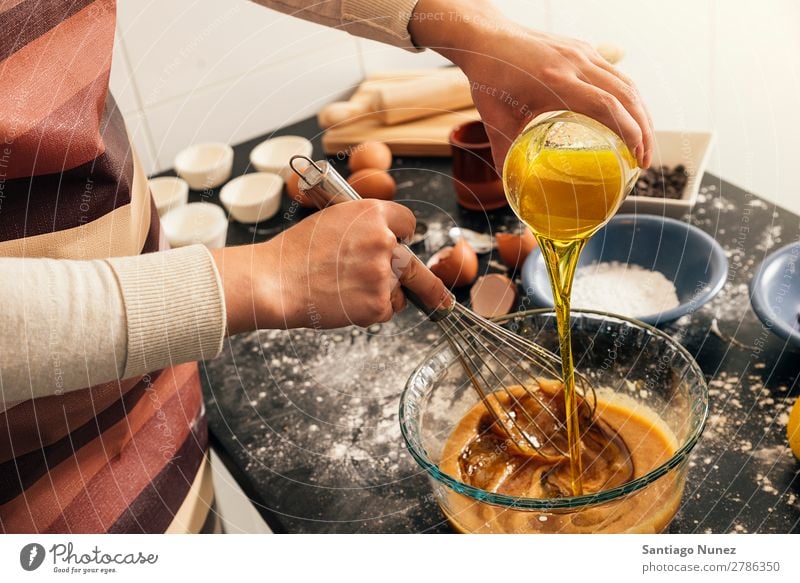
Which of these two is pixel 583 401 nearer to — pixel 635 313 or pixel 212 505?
pixel 635 313

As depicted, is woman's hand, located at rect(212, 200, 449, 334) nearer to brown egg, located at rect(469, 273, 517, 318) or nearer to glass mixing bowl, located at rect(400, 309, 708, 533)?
glass mixing bowl, located at rect(400, 309, 708, 533)

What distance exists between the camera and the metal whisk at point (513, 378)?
0.49 metres

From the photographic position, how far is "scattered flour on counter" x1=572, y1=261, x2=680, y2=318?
647mm

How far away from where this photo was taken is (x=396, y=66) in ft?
4.23

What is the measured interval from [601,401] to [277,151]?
1.95 feet

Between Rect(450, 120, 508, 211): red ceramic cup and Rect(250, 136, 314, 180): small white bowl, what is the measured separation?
0.73ft

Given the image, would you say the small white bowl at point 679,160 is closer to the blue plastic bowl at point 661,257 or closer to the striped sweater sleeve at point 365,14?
the blue plastic bowl at point 661,257

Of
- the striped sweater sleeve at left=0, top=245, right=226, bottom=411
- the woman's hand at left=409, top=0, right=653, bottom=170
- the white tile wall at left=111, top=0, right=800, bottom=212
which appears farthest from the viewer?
the white tile wall at left=111, top=0, right=800, bottom=212

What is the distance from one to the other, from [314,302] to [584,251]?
34 centimetres

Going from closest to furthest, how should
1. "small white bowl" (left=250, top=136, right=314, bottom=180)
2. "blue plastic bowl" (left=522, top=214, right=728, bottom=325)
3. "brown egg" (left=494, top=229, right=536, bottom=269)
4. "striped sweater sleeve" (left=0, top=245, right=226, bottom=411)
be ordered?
"striped sweater sleeve" (left=0, top=245, right=226, bottom=411) < "blue plastic bowl" (left=522, top=214, right=728, bottom=325) < "brown egg" (left=494, top=229, right=536, bottom=269) < "small white bowl" (left=250, top=136, right=314, bottom=180)

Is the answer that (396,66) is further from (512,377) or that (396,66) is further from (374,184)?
(512,377)

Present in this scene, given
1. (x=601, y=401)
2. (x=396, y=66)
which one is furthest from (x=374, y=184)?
(x=396, y=66)

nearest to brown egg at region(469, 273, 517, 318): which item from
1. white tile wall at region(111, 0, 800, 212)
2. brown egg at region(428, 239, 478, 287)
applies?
brown egg at region(428, 239, 478, 287)

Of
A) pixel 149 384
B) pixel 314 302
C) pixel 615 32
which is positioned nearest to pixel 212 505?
pixel 149 384
